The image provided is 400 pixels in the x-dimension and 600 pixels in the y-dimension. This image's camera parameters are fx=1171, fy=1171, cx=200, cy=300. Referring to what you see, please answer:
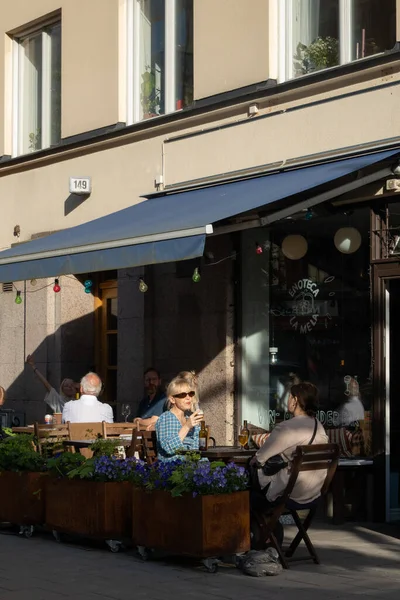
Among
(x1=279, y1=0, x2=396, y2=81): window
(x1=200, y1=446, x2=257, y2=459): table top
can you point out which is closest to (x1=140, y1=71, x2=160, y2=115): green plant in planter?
(x1=279, y1=0, x2=396, y2=81): window

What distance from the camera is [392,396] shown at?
11.0 m

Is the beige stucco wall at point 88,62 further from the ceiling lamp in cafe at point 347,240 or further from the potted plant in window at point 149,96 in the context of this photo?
the ceiling lamp in cafe at point 347,240

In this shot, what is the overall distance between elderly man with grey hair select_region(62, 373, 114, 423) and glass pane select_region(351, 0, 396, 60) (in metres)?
4.25

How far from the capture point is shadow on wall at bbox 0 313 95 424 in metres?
15.6

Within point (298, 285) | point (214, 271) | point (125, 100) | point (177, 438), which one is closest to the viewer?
point (177, 438)

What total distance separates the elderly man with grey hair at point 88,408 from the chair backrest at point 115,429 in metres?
0.47

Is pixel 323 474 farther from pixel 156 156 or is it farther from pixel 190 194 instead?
pixel 156 156

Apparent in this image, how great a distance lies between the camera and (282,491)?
8.49 m

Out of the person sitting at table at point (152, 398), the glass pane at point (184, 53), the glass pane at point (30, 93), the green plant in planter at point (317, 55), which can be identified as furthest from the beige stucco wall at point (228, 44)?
the glass pane at point (30, 93)

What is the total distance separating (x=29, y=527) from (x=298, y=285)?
3797mm

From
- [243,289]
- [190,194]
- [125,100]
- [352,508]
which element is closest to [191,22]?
[125,100]

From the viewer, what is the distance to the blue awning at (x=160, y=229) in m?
9.85

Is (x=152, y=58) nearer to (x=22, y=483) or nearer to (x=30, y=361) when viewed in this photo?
(x=30, y=361)

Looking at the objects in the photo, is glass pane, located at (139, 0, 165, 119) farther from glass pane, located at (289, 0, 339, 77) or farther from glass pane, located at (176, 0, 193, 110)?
glass pane, located at (289, 0, 339, 77)
